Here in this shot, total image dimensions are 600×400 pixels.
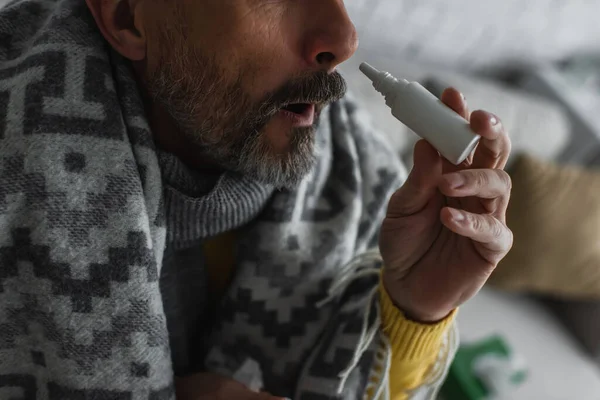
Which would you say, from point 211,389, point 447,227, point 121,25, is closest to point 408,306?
point 447,227

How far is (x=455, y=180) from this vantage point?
0.53 m

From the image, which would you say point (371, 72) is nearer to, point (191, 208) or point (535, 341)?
point (191, 208)

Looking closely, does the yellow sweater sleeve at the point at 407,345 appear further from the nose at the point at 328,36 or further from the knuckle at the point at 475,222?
the nose at the point at 328,36

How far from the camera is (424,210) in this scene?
67 centimetres

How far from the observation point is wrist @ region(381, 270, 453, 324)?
71cm

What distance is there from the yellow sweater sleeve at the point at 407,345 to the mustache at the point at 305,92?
297 mm

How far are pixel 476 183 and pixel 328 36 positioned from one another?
0.76ft

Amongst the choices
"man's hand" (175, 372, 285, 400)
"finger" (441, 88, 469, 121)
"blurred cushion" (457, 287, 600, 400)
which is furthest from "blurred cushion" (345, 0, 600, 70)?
"man's hand" (175, 372, 285, 400)

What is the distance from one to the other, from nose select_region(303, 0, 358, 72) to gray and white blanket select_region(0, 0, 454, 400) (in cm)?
20

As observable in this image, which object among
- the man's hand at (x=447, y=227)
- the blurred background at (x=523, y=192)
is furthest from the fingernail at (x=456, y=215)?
the blurred background at (x=523, y=192)

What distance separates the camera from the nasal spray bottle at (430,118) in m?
0.50

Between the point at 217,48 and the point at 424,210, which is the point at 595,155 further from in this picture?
the point at 217,48

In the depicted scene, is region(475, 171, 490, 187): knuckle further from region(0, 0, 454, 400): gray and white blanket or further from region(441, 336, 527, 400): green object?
region(441, 336, 527, 400): green object

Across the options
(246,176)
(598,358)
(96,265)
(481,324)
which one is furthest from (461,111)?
(598,358)
